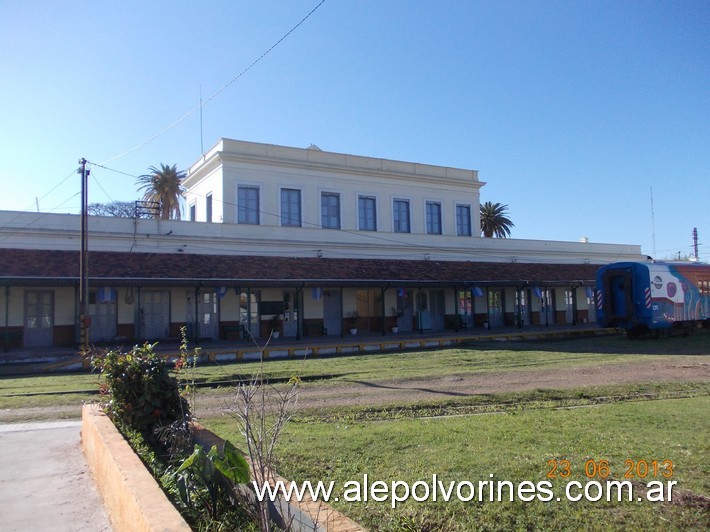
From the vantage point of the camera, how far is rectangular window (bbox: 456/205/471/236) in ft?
131

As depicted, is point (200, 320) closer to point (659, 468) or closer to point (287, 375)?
point (287, 375)

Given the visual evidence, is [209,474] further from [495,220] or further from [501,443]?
[495,220]

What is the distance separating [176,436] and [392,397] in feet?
21.1

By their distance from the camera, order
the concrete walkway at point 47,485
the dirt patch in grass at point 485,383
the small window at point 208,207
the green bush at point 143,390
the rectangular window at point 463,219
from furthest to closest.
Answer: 1. the rectangular window at point 463,219
2. the small window at point 208,207
3. the dirt patch in grass at point 485,383
4. the green bush at point 143,390
5. the concrete walkway at point 47,485

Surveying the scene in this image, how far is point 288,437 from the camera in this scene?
7777mm

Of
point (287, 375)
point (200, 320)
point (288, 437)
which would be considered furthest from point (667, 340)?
point (288, 437)

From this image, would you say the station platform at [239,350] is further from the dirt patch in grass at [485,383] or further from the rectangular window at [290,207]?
the rectangular window at [290,207]

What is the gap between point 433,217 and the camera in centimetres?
3878

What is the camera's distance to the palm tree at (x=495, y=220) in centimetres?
6128

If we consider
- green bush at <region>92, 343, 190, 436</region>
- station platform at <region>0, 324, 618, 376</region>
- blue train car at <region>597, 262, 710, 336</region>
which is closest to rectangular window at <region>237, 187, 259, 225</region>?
station platform at <region>0, 324, 618, 376</region>

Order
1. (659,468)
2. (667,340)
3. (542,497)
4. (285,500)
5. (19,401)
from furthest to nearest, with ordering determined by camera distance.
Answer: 1. (667,340)
2. (19,401)
3. (659,468)
4. (542,497)
5. (285,500)

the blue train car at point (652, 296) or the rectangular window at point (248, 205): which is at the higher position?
the rectangular window at point (248, 205)

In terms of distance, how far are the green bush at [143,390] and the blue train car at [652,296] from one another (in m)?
24.5

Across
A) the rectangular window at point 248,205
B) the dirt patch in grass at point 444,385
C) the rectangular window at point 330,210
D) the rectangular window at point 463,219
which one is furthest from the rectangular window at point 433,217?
the dirt patch in grass at point 444,385
